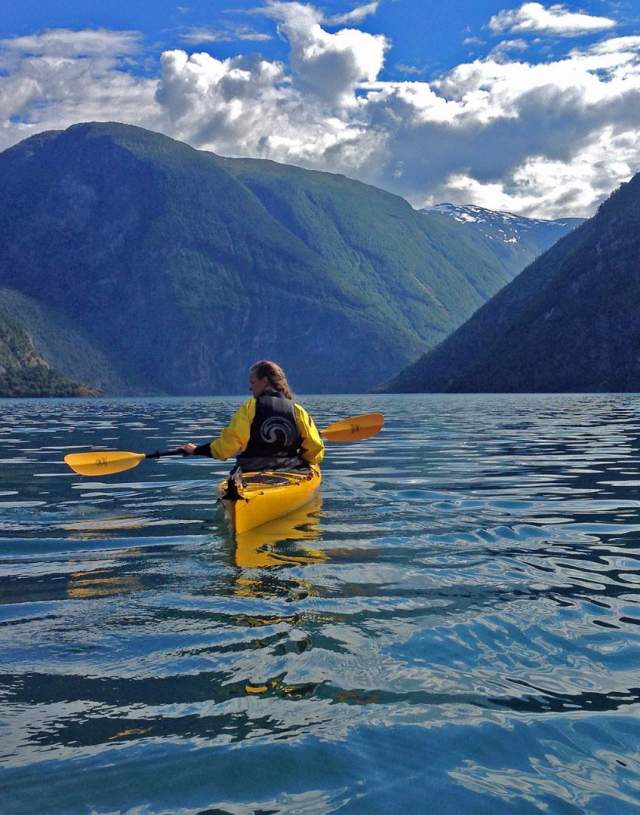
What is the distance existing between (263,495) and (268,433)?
1.43m

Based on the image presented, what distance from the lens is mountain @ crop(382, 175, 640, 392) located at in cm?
14962

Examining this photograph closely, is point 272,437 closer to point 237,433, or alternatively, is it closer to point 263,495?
point 237,433

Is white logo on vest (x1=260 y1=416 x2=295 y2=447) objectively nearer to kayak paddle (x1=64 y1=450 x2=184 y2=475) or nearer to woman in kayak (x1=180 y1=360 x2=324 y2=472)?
woman in kayak (x1=180 y1=360 x2=324 y2=472)

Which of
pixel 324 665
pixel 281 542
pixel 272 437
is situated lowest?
pixel 281 542

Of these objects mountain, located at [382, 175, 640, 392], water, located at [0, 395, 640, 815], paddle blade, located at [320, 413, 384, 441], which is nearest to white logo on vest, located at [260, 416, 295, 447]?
water, located at [0, 395, 640, 815]

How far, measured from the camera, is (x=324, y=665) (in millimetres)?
5320

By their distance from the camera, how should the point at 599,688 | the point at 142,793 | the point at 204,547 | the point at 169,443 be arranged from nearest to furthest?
the point at 142,793
the point at 599,688
the point at 204,547
the point at 169,443

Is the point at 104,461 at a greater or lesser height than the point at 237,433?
lesser

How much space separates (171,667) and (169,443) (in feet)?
74.2

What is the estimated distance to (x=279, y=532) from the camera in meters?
10.8

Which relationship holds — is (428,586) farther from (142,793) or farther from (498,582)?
A: (142,793)

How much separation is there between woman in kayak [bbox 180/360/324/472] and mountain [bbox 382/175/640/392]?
5403 inches

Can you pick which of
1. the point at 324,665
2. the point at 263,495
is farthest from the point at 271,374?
the point at 324,665

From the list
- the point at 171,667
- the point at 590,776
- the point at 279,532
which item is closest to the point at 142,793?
the point at 171,667
